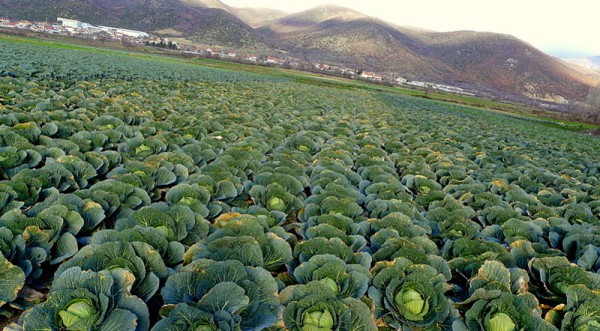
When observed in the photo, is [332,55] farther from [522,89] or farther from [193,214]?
[193,214]

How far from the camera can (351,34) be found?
18262 cm

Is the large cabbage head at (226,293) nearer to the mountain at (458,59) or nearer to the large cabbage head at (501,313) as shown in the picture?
the large cabbage head at (501,313)

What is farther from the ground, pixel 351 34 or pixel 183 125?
pixel 351 34

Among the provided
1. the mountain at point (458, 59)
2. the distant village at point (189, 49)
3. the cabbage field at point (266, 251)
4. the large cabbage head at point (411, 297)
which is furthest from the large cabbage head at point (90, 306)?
→ the mountain at point (458, 59)

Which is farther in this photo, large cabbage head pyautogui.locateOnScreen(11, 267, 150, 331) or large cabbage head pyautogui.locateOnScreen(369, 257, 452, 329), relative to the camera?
large cabbage head pyautogui.locateOnScreen(369, 257, 452, 329)

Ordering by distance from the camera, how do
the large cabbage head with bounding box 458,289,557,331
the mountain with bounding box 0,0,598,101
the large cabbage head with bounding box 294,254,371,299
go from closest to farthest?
the large cabbage head with bounding box 458,289,557,331, the large cabbage head with bounding box 294,254,371,299, the mountain with bounding box 0,0,598,101

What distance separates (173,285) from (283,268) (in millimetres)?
994

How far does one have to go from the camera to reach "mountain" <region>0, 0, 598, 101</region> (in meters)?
147

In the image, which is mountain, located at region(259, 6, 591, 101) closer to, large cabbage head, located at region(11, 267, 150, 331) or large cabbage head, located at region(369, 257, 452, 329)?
large cabbage head, located at region(369, 257, 452, 329)

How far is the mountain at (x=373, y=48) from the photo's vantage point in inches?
5792

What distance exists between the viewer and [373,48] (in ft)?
553

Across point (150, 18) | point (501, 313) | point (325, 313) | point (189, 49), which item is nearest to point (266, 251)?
point (325, 313)

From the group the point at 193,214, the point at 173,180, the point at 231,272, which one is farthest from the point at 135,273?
the point at 173,180

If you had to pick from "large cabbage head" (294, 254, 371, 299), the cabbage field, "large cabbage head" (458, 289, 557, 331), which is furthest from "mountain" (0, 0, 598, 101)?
"large cabbage head" (294, 254, 371, 299)
